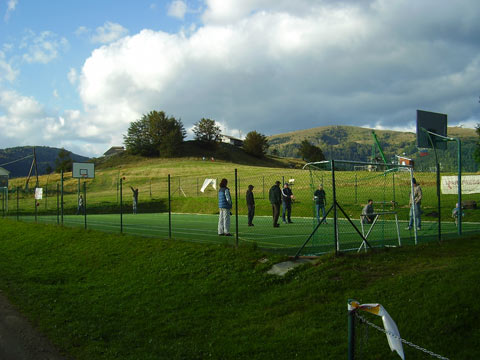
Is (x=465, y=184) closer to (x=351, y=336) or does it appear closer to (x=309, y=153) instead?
(x=351, y=336)

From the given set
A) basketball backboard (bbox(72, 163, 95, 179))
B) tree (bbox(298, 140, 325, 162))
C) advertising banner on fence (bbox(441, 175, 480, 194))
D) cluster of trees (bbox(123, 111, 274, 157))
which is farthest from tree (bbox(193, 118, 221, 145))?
advertising banner on fence (bbox(441, 175, 480, 194))

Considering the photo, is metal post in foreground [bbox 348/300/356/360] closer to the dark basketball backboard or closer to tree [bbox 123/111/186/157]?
the dark basketball backboard

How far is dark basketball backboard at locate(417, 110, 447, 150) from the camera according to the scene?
1534 centimetres

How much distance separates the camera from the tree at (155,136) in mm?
102812

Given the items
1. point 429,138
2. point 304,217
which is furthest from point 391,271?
point 304,217

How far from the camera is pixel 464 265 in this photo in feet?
26.3

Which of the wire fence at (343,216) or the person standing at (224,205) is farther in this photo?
the person standing at (224,205)

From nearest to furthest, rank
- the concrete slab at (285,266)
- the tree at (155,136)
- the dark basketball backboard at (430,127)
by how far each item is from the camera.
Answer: the concrete slab at (285,266) < the dark basketball backboard at (430,127) < the tree at (155,136)

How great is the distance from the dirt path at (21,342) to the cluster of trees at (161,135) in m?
94.8

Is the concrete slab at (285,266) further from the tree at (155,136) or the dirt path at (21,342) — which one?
the tree at (155,136)

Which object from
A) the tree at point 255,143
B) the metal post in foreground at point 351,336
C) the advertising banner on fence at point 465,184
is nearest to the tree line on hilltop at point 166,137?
the tree at point 255,143

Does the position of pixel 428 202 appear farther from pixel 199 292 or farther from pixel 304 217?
pixel 199 292

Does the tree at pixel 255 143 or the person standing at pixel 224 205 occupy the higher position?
the tree at pixel 255 143

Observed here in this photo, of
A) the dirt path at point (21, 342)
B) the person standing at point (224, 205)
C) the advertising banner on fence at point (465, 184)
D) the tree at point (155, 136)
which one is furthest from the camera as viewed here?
the tree at point (155, 136)
